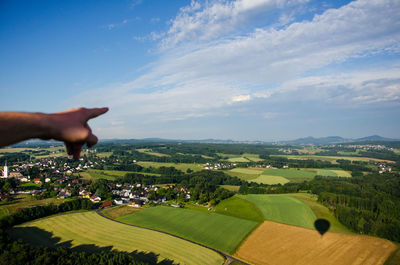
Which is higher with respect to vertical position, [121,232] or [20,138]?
[20,138]

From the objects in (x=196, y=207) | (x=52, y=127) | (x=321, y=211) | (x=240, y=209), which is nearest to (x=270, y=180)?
(x=321, y=211)

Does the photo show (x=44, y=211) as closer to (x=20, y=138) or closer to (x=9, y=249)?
(x=9, y=249)

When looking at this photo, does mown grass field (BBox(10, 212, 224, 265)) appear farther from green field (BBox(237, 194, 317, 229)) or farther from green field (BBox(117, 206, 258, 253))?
green field (BBox(237, 194, 317, 229))

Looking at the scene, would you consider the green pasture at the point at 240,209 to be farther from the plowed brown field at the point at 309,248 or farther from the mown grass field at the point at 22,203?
the mown grass field at the point at 22,203

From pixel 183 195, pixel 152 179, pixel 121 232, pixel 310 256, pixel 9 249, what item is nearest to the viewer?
pixel 9 249

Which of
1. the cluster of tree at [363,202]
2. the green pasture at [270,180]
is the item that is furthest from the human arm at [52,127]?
the green pasture at [270,180]

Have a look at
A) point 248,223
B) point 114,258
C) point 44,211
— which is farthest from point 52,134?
point 44,211
